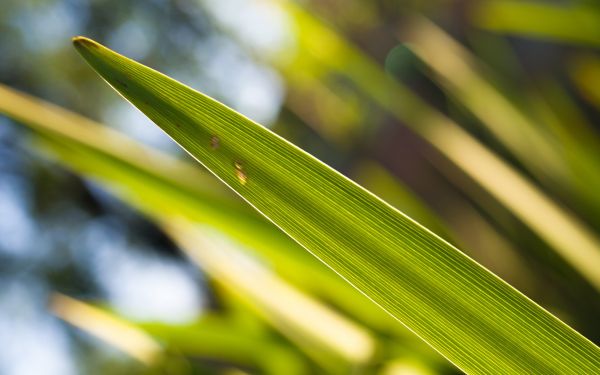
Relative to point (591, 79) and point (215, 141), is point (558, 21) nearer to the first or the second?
point (591, 79)

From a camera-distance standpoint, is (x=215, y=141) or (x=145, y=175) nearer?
(x=215, y=141)

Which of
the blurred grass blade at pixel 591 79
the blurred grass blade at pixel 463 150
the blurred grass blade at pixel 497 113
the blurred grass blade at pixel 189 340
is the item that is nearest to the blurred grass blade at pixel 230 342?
the blurred grass blade at pixel 189 340

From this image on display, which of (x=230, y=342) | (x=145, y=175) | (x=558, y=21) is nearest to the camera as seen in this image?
(x=145, y=175)

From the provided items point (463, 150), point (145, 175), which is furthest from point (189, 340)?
point (463, 150)

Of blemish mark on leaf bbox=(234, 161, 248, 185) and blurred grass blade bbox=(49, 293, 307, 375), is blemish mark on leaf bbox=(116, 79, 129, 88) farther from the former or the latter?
blurred grass blade bbox=(49, 293, 307, 375)

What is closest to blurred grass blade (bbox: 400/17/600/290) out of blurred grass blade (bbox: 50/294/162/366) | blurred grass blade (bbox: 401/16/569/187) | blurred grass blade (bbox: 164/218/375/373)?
blurred grass blade (bbox: 401/16/569/187)

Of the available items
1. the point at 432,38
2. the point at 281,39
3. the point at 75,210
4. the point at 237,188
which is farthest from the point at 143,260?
the point at 237,188

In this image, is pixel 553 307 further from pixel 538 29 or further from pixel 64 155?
pixel 64 155
